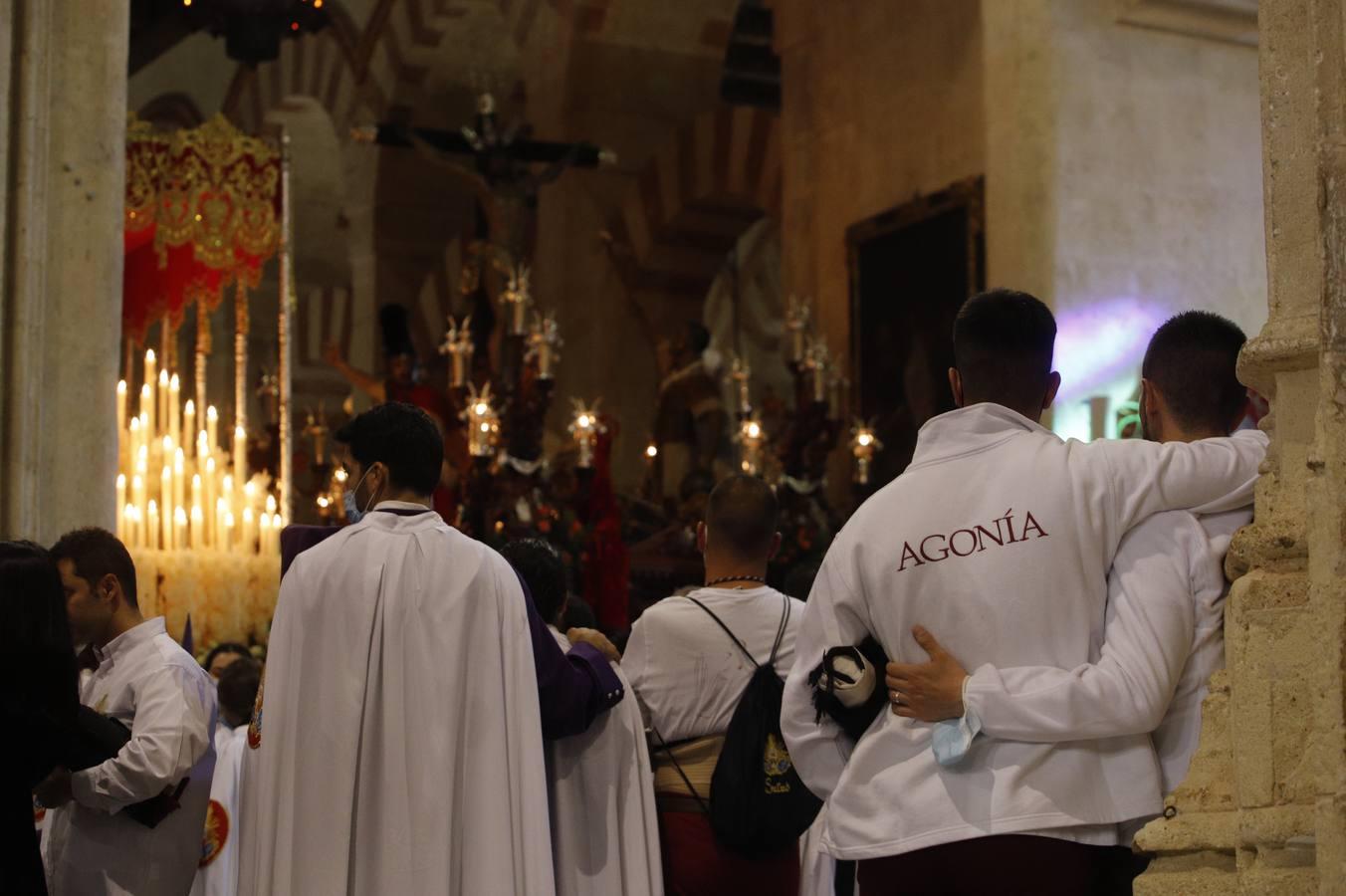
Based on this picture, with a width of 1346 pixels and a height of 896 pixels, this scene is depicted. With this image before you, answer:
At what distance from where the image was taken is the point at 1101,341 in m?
9.01

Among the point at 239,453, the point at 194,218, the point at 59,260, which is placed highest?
the point at 194,218

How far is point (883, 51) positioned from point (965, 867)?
9596mm

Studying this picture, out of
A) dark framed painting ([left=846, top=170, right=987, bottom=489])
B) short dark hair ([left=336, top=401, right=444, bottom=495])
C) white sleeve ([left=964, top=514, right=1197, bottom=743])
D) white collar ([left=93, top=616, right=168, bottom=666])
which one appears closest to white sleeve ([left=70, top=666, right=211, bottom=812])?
white collar ([left=93, top=616, right=168, bottom=666])

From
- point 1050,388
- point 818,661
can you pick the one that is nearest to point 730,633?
point 818,661

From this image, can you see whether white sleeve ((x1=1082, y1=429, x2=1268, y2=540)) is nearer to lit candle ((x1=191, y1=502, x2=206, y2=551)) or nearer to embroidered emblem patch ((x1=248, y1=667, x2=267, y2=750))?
embroidered emblem patch ((x1=248, y1=667, x2=267, y2=750))

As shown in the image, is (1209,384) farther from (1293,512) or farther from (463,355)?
(463,355)

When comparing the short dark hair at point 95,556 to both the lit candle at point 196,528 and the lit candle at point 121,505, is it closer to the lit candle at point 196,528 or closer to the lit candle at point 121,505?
the lit candle at point 121,505

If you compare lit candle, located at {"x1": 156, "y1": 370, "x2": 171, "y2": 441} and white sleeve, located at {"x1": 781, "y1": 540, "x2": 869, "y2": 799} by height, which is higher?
lit candle, located at {"x1": 156, "y1": 370, "x2": 171, "y2": 441}

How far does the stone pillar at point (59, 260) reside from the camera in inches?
217

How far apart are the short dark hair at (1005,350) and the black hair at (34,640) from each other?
169cm

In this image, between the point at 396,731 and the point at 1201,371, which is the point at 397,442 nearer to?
the point at 396,731

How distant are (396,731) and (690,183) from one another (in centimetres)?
1186

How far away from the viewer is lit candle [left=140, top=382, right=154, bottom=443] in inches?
327

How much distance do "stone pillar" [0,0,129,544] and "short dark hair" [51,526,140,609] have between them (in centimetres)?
166
